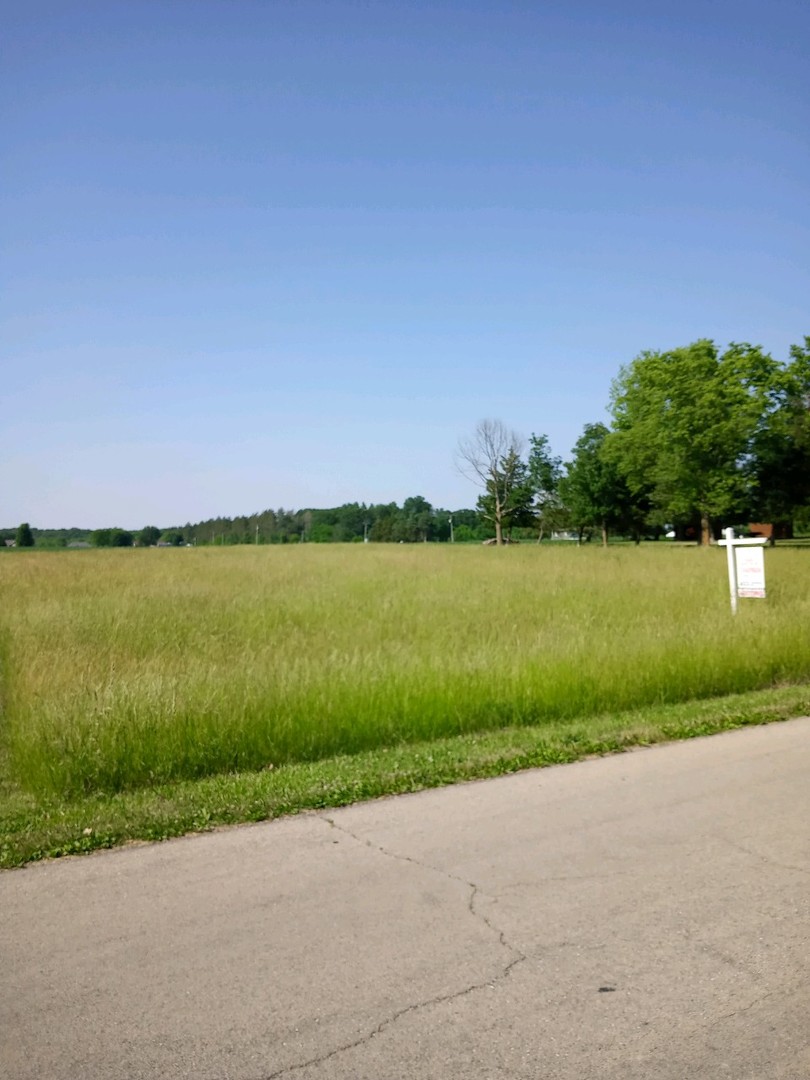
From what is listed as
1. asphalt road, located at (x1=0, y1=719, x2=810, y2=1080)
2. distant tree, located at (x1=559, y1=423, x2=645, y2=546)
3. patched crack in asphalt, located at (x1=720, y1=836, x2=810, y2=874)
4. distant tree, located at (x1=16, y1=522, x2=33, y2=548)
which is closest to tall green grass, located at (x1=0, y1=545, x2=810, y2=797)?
asphalt road, located at (x1=0, y1=719, x2=810, y2=1080)

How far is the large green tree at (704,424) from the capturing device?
53.8 meters

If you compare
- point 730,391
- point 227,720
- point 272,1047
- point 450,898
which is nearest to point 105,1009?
point 272,1047

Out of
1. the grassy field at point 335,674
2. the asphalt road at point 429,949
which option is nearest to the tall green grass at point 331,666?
the grassy field at point 335,674

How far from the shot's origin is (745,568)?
595 inches

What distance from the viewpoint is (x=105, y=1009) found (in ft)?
11.6

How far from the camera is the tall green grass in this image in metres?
7.56

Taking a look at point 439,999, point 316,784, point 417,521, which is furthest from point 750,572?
point 417,521

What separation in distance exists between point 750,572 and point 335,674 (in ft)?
27.5

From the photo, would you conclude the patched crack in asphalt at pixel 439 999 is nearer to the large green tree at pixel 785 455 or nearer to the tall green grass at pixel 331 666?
the tall green grass at pixel 331 666

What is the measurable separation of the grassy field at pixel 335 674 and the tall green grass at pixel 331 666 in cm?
2

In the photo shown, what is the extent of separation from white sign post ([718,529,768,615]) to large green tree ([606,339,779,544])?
39838 millimetres

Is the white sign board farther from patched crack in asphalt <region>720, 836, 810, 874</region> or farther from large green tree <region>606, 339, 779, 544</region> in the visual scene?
large green tree <region>606, 339, 779, 544</region>

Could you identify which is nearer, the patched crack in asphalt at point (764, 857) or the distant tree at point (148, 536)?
the patched crack in asphalt at point (764, 857)

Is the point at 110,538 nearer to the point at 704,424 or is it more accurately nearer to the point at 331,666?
the point at 704,424
